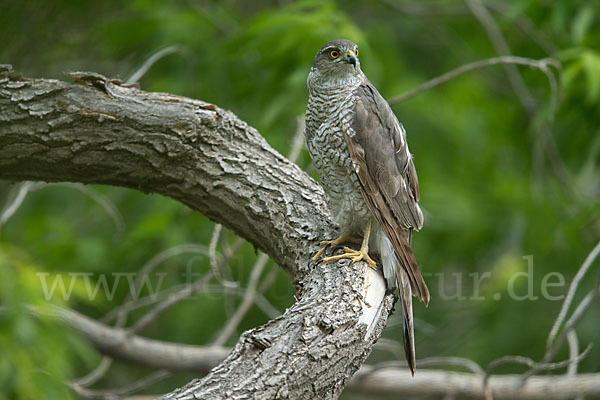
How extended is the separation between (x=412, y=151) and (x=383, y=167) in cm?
246

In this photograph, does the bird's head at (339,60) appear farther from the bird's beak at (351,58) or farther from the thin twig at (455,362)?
the thin twig at (455,362)

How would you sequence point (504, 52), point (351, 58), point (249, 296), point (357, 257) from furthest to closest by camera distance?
point (504, 52) → point (249, 296) → point (351, 58) → point (357, 257)

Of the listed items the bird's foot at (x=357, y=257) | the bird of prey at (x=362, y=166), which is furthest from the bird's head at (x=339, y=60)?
the bird's foot at (x=357, y=257)

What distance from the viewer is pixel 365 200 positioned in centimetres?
298

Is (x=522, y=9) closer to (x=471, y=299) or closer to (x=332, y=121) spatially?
(x=332, y=121)

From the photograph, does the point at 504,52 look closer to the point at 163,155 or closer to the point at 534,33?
the point at 534,33

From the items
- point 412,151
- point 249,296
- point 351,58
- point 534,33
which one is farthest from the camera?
point 412,151

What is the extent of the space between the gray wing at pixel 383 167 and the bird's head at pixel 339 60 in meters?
0.14

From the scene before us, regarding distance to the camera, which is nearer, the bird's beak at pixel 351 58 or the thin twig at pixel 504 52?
A: the bird's beak at pixel 351 58

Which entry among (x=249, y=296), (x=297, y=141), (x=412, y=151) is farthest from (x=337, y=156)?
(x=412, y=151)

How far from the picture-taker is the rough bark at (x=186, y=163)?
2.76m

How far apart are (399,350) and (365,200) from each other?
2.18m

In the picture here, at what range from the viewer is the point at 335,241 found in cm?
304

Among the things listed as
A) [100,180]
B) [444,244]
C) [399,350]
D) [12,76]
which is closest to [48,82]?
[12,76]
